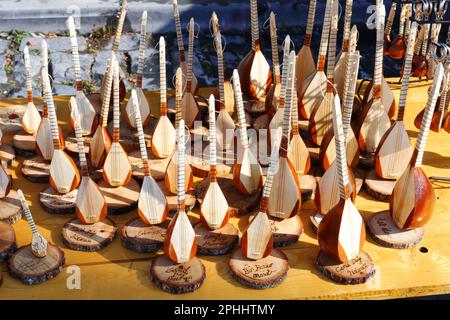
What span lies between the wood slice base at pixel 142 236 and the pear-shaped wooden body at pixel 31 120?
19.6 inches

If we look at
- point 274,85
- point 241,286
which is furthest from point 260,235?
point 274,85

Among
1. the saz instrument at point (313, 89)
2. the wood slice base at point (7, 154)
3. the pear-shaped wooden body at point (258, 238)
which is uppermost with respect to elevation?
the saz instrument at point (313, 89)

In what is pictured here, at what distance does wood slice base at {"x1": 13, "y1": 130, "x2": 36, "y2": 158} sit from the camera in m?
1.60

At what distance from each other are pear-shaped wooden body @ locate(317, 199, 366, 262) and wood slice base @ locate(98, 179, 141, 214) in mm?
455

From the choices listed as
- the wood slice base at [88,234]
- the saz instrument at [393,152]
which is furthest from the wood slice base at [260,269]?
the saz instrument at [393,152]

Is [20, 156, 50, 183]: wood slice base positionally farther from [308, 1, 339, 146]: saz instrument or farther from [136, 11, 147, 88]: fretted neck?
[308, 1, 339, 146]: saz instrument

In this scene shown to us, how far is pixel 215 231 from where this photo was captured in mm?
1312

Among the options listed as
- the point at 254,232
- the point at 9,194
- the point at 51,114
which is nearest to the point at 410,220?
the point at 254,232

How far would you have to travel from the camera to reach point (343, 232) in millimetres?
1198

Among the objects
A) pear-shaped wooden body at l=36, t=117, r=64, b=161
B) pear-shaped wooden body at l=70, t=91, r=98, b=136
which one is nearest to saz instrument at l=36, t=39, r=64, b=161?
pear-shaped wooden body at l=36, t=117, r=64, b=161

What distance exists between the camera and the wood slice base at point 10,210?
1.35 metres

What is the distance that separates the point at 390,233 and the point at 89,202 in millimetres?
662

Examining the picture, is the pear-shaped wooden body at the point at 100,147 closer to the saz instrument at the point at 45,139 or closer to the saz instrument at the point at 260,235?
the saz instrument at the point at 45,139

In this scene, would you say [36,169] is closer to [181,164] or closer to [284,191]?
[181,164]
